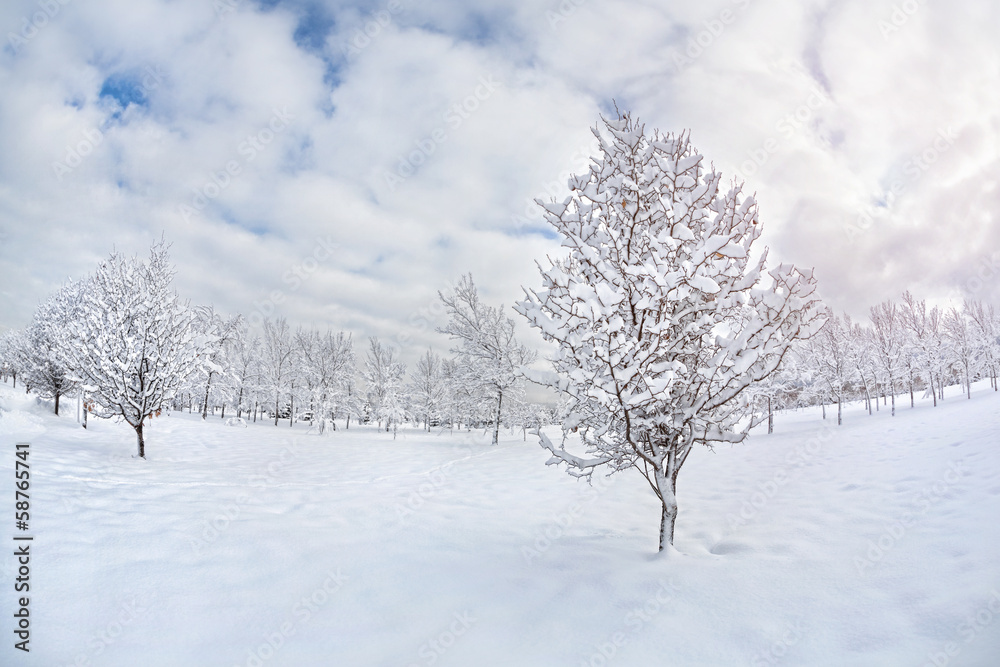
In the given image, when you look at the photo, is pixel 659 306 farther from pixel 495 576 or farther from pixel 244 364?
pixel 244 364

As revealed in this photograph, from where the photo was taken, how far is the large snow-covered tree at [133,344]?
9977 mm

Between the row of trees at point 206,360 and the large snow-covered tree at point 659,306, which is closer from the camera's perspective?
the large snow-covered tree at point 659,306

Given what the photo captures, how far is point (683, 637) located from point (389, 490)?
6.48 m

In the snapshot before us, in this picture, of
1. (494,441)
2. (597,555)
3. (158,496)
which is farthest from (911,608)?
(494,441)

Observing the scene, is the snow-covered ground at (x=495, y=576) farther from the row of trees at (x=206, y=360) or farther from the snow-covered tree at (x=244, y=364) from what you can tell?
the snow-covered tree at (x=244, y=364)

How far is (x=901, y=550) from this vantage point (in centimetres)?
419

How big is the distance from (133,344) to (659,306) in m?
12.7

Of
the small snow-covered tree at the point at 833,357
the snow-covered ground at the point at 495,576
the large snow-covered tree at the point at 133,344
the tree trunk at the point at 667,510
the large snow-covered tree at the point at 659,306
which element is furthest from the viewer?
the small snow-covered tree at the point at 833,357

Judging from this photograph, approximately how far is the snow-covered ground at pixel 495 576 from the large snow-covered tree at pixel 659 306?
121 cm

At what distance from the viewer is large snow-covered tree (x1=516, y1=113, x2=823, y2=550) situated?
3.34m

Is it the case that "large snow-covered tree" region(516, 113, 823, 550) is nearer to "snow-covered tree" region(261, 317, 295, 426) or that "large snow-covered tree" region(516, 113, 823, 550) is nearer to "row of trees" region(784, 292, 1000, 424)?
"row of trees" region(784, 292, 1000, 424)

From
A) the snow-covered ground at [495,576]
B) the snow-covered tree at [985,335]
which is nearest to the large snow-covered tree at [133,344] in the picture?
the snow-covered ground at [495,576]

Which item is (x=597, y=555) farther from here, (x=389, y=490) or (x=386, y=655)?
(x=389, y=490)

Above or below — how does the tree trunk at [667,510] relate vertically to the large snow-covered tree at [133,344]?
below
